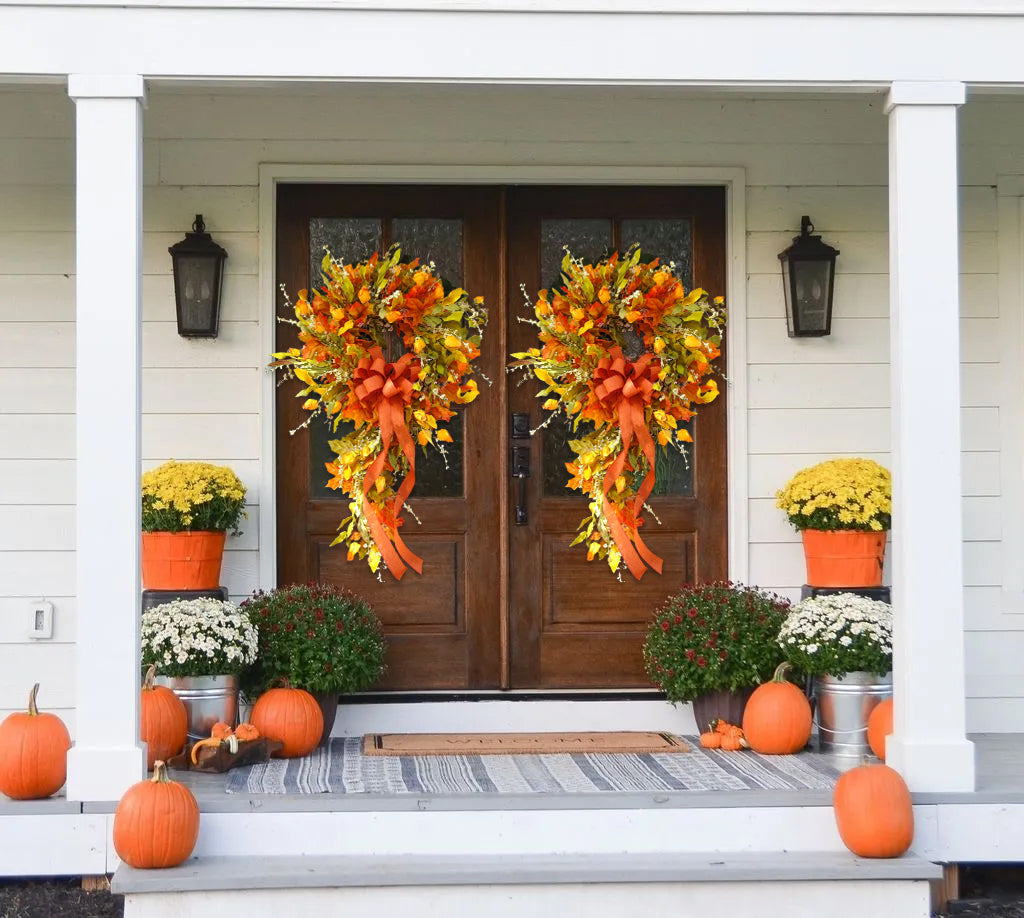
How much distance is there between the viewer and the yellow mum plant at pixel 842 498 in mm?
4719

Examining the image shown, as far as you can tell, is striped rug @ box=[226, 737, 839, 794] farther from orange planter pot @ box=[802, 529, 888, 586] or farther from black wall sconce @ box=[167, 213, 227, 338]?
black wall sconce @ box=[167, 213, 227, 338]

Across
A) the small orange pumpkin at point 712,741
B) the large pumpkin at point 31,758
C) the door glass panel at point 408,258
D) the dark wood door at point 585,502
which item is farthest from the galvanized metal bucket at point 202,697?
the small orange pumpkin at point 712,741

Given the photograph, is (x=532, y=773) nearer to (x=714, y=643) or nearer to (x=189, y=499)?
(x=714, y=643)

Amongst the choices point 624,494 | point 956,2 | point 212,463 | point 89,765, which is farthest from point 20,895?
point 956,2

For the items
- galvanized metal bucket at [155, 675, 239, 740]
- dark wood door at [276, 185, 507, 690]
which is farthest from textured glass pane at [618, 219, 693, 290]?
galvanized metal bucket at [155, 675, 239, 740]

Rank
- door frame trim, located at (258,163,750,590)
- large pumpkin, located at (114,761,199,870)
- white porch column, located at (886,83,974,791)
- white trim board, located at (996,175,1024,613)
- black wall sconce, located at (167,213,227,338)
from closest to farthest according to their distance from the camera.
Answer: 1. large pumpkin, located at (114,761,199,870)
2. white porch column, located at (886,83,974,791)
3. black wall sconce, located at (167,213,227,338)
4. door frame trim, located at (258,163,750,590)
5. white trim board, located at (996,175,1024,613)

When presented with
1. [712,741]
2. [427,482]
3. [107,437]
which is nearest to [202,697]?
[107,437]

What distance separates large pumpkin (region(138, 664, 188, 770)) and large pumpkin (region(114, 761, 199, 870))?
510mm

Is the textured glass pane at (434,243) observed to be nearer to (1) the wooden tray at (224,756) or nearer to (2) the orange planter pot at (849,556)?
(2) the orange planter pot at (849,556)

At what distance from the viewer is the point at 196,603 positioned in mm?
4438

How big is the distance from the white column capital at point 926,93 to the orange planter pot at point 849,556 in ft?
5.23

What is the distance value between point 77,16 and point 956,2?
103 inches

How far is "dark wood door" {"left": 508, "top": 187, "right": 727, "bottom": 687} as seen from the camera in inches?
201

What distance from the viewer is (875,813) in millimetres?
3646
